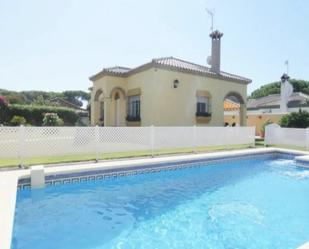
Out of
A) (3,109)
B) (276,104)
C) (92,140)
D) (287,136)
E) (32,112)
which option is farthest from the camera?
(276,104)

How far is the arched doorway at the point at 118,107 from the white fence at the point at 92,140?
8.10m

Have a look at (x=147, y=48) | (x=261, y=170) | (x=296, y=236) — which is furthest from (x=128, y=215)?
(x=147, y=48)

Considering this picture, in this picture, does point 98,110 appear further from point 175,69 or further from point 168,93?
point 175,69

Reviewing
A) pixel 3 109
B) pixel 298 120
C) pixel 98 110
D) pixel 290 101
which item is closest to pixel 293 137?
pixel 298 120

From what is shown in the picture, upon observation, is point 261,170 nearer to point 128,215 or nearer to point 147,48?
point 128,215

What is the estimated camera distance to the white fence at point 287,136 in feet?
58.3

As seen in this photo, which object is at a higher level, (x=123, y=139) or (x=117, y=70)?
(x=117, y=70)

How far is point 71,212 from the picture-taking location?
22.6 feet

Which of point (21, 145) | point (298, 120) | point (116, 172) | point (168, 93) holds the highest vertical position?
point (168, 93)

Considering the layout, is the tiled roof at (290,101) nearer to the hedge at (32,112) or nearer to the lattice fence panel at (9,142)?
the hedge at (32,112)

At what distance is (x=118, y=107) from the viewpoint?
73.4ft

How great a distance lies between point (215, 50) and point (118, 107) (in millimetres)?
9497

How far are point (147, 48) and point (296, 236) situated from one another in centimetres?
1945

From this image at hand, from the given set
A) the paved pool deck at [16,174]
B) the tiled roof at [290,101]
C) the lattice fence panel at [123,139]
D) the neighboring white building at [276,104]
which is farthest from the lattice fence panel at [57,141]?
the tiled roof at [290,101]
